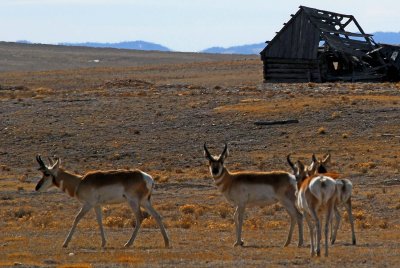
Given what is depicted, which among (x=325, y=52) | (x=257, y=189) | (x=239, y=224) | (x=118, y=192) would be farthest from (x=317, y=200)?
(x=325, y=52)

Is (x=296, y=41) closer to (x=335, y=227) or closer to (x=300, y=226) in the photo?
(x=335, y=227)

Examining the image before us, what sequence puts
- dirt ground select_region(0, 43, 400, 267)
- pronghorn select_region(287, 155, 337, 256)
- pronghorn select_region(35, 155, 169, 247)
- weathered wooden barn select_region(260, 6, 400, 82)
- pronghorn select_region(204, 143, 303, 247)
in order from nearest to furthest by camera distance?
pronghorn select_region(287, 155, 337, 256) → dirt ground select_region(0, 43, 400, 267) → pronghorn select_region(35, 155, 169, 247) → pronghorn select_region(204, 143, 303, 247) → weathered wooden barn select_region(260, 6, 400, 82)

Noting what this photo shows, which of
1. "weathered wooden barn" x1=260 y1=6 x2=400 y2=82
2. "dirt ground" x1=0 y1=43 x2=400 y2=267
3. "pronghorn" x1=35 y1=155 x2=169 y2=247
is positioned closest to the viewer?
"dirt ground" x1=0 y1=43 x2=400 y2=267

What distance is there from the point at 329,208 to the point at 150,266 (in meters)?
3.08

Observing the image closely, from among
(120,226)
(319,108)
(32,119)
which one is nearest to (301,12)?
(319,108)

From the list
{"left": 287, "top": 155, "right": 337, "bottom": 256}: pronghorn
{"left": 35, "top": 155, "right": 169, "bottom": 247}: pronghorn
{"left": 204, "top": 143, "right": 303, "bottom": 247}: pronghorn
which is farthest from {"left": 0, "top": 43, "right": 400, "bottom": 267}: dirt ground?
{"left": 204, "top": 143, "right": 303, "bottom": 247}: pronghorn

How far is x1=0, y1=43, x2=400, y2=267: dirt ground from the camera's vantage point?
17812 mm

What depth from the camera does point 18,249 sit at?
18641 millimetres

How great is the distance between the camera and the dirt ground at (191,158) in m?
17.8

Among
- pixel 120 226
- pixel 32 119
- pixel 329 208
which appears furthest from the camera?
pixel 32 119

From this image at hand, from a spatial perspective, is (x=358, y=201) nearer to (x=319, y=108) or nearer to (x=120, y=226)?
(x=120, y=226)

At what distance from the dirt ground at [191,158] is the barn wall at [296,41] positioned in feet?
8.13

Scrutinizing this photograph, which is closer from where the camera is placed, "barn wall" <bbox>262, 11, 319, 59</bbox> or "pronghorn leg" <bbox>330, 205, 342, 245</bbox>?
"pronghorn leg" <bbox>330, 205, 342, 245</bbox>

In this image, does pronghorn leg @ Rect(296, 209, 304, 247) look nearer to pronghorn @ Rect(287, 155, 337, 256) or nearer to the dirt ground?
the dirt ground
